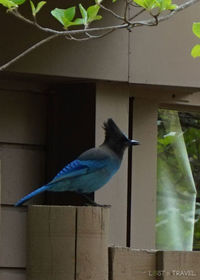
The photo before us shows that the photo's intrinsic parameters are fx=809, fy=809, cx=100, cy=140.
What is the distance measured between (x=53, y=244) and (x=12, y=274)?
1.68m

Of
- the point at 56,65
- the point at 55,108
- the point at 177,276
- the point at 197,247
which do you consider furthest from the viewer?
the point at 197,247

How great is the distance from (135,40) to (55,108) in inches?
19.5

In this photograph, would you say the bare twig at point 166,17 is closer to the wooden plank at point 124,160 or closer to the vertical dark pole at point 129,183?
the wooden plank at point 124,160

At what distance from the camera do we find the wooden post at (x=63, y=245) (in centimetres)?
206

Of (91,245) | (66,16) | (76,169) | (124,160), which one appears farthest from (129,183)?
(91,245)

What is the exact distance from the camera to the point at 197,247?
5320 millimetres

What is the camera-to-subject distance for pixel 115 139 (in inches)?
130

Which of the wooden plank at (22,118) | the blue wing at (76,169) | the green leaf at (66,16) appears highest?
the green leaf at (66,16)

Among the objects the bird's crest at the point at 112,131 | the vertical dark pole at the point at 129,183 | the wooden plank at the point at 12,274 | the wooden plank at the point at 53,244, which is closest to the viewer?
the wooden plank at the point at 53,244

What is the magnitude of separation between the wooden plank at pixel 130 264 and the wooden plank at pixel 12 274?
1.55m

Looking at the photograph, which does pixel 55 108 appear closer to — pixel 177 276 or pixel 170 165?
pixel 170 165

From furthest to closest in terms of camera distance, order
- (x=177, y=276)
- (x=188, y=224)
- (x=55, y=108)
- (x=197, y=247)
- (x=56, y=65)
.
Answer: (x=197, y=247) → (x=188, y=224) → (x=55, y=108) → (x=56, y=65) → (x=177, y=276)

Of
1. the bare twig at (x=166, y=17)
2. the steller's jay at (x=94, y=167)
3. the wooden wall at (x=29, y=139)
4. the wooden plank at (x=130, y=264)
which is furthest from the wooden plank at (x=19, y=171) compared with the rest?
the wooden plank at (x=130, y=264)

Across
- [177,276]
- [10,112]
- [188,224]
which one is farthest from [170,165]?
[177,276]
